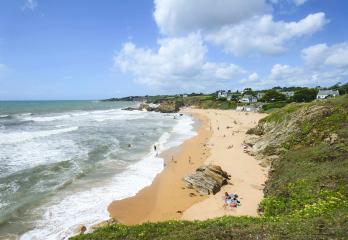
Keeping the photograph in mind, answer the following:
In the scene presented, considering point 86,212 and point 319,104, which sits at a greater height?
point 319,104

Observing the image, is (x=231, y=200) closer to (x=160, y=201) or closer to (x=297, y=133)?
(x=160, y=201)

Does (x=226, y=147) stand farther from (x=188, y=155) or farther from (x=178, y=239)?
(x=178, y=239)

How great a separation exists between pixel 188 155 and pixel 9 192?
19441mm

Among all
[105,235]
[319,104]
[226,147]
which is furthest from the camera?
[226,147]

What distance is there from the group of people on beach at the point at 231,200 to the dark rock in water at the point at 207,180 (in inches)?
80.1

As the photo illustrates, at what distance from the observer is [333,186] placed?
17031 mm

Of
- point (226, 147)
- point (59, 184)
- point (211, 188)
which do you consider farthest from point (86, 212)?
point (226, 147)

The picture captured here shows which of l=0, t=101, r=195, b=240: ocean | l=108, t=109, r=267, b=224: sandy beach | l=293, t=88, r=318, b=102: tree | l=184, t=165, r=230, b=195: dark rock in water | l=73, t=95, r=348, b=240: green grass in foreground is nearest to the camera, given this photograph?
l=73, t=95, r=348, b=240: green grass in foreground

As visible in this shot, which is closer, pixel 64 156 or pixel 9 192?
pixel 9 192

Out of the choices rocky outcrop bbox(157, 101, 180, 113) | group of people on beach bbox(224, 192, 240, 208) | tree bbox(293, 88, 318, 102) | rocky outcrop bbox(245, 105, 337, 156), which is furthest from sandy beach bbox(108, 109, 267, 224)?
rocky outcrop bbox(157, 101, 180, 113)

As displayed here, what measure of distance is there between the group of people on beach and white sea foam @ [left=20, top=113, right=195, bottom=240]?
705 centimetres

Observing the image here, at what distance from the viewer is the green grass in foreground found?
37.6 feet

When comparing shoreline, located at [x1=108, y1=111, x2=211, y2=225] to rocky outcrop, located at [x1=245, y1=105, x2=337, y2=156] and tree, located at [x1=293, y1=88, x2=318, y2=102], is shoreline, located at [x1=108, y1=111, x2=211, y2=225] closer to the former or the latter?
rocky outcrop, located at [x1=245, y1=105, x2=337, y2=156]

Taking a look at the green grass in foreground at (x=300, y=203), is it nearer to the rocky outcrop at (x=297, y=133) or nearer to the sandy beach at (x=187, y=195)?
the rocky outcrop at (x=297, y=133)
